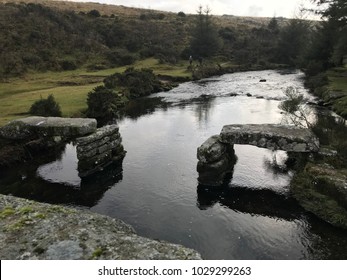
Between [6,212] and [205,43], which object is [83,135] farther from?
[205,43]

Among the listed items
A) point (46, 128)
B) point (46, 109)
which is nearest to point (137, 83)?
point (46, 109)

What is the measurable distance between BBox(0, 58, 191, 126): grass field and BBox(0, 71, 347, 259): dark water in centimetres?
890

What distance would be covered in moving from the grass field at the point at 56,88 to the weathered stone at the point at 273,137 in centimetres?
2028

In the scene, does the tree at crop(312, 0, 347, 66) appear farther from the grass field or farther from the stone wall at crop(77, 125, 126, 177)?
the stone wall at crop(77, 125, 126, 177)

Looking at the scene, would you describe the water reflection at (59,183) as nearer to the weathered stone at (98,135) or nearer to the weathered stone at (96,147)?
the weathered stone at (96,147)

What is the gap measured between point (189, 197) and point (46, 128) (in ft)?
39.6

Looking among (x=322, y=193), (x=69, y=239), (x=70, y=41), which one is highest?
(x=69, y=239)

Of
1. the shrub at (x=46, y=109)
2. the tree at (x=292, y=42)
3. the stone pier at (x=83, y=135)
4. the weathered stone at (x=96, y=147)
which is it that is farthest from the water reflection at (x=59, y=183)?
the tree at (x=292, y=42)

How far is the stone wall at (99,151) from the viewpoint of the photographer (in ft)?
79.2

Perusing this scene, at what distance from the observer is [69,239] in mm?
12781

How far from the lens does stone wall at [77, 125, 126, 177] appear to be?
24141 mm
